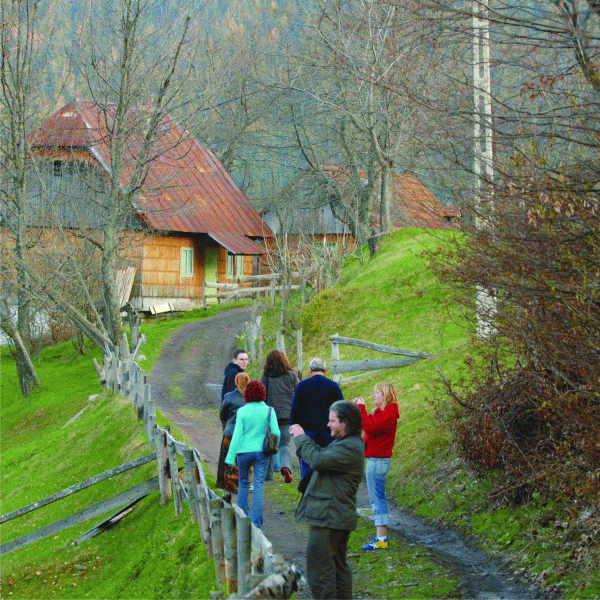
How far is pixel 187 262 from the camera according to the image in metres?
43.2

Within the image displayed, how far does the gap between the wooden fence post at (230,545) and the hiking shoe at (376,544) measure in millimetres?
1956

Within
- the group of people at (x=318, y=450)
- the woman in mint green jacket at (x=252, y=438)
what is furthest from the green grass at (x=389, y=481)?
the woman in mint green jacket at (x=252, y=438)

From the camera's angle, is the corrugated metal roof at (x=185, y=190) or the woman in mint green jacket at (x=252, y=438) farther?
the corrugated metal roof at (x=185, y=190)

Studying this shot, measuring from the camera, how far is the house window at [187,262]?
42719mm

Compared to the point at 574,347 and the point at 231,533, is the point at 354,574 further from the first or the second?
the point at 574,347

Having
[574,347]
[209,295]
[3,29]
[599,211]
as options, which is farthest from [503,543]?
[209,295]

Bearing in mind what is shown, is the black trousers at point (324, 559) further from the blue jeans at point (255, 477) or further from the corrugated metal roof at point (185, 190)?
the corrugated metal roof at point (185, 190)

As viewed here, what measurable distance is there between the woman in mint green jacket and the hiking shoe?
130cm

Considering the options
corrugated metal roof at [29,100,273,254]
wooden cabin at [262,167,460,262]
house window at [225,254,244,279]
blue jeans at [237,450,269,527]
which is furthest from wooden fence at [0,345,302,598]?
A: house window at [225,254,244,279]

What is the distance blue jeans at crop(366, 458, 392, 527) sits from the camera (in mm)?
9547

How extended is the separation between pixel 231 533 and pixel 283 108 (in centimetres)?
3770

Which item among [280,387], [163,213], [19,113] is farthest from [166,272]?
[280,387]

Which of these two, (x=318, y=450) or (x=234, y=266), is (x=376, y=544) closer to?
(x=318, y=450)

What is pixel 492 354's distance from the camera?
1066 centimetres
